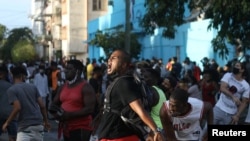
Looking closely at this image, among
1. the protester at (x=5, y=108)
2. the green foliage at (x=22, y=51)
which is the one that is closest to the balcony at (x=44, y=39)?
the green foliage at (x=22, y=51)

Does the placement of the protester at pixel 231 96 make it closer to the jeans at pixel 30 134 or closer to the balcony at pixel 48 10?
the jeans at pixel 30 134

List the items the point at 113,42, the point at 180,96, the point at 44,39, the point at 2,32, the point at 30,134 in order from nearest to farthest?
the point at 180,96 → the point at 30,134 → the point at 113,42 → the point at 44,39 → the point at 2,32

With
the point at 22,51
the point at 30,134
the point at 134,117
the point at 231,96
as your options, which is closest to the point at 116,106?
the point at 134,117

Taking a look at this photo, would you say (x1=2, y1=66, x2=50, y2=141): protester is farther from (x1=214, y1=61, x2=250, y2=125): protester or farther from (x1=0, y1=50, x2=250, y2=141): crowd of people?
(x1=214, y1=61, x2=250, y2=125): protester

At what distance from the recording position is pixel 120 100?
21.6 feet

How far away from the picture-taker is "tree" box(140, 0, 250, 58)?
51.3ft

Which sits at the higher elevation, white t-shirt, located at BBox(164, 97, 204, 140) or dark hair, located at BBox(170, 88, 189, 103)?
dark hair, located at BBox(170, 88, 189, 103)

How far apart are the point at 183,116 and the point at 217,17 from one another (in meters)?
8.82

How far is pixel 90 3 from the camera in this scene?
69.6 metres

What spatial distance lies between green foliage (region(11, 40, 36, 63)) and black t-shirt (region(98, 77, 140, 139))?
2904 inches

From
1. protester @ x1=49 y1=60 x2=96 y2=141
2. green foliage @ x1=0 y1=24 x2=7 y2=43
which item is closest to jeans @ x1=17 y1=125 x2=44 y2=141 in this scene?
protester @ x1=49 y1=60 x2=96 y2=141

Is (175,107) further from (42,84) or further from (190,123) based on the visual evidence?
(42,84)

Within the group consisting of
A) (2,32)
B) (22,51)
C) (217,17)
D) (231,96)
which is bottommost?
(22,51)

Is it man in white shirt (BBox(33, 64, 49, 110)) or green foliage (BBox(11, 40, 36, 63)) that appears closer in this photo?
man in white shirt (BBox(33, 64, 49, 110))
